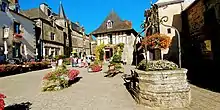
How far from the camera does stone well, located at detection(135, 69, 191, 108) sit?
5.77 meters

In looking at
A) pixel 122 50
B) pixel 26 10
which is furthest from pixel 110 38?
pixel 26 10

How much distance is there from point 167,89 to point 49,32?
29931 millimetres

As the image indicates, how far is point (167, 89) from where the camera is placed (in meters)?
5.79

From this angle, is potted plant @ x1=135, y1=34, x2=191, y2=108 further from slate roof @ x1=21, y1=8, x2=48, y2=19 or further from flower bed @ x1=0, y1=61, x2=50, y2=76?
slate roof @ x1=21, y1=8, x2=48, y2=19

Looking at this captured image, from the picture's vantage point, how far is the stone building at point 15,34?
20.8 metres

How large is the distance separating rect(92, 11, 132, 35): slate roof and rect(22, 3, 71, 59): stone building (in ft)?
24.7

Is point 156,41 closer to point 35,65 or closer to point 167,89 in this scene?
point 167,89

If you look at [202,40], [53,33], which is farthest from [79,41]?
[202,40]

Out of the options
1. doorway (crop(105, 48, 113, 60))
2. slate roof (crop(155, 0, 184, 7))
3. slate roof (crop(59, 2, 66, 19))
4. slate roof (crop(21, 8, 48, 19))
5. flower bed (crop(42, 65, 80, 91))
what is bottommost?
flower bed (crop(42, 65, 80, 91))

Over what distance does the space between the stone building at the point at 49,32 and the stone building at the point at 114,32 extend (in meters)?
7.54

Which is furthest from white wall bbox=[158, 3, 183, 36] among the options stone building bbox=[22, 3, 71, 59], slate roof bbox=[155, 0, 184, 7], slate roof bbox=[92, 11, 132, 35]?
stone building bbox=[22, 3, 71, 59]

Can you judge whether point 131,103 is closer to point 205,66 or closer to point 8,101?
point 8,101

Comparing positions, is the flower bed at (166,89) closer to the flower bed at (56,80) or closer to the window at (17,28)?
the flower bed at (56,80)

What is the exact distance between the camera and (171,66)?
6.34 meters
